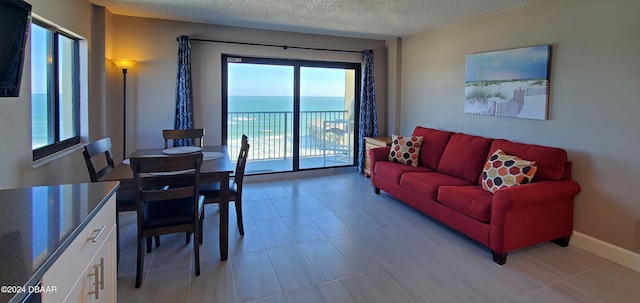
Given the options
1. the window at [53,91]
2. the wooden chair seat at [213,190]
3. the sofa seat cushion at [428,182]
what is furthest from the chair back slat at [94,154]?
the sofa seat cushion at [428,182]

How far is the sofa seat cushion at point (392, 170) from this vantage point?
4184 millimetres

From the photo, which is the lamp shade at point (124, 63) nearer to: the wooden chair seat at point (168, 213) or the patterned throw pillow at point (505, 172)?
the wooden chair seat at point (168, 213)

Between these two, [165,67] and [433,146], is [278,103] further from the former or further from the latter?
[433,146]

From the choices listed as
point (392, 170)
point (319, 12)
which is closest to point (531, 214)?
point (392, 170)

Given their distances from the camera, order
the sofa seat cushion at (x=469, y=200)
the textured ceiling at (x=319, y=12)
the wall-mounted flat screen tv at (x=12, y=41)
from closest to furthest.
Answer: the wall-mounted flat screen tv at (x=12, y=41), the sofa seat cushion at (x=469, y=200), the textured ceiling at (x=319, y=12)

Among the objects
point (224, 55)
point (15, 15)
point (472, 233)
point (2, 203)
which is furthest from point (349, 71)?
point (2, 203)

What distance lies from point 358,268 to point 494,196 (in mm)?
1263

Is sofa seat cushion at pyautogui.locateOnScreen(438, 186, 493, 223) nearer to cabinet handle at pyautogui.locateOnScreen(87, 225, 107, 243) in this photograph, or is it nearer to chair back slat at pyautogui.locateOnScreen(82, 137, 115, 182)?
cabinet handle at pyautogui.locateOnScreen(87, 225, 107, 243)

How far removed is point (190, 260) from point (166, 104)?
2.65m

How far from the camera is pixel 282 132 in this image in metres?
5.69

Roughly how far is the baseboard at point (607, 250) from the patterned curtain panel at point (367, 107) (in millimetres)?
3216

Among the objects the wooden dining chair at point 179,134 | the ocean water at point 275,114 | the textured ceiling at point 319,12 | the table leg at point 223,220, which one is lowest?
the table leg at point 223,220

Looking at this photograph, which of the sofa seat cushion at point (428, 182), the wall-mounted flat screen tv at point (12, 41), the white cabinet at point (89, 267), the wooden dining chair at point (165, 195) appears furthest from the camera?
the sofa seat cushion at point (428, 182)

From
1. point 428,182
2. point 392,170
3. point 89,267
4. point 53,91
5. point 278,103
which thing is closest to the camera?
point 89,267
